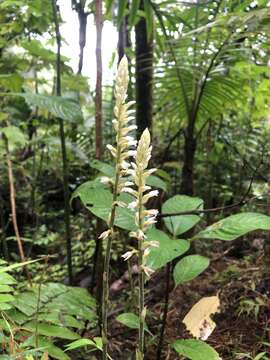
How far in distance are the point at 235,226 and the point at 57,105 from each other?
1.02 m

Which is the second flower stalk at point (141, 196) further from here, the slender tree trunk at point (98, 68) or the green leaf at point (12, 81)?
the green leaf at point (12, 81)

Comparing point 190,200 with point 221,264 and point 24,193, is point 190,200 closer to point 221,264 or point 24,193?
point 221,264

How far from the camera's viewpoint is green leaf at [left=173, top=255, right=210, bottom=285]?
140 cm

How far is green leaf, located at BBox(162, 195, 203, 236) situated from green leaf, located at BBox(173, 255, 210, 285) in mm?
118

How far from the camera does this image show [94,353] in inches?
72.3

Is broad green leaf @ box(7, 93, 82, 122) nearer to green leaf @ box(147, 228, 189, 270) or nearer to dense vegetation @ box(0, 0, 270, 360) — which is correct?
dense vegetation @ box(0, 0, 270, 360)

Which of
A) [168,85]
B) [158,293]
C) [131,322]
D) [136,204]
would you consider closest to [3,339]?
[131,322]

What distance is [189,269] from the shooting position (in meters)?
1.44

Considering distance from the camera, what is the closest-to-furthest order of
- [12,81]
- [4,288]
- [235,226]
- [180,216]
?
[4,288] < [235,226] < [180,216] < [12,81]

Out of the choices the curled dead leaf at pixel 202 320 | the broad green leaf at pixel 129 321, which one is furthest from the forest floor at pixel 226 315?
the broad green leaf at pixel 129 321

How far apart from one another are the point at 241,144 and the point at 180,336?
7.22 feet

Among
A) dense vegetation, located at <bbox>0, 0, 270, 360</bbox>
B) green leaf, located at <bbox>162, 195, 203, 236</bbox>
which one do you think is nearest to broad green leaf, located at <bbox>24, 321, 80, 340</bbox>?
dense vegetation, located at <bbox>0, 0, 270, 360</bbox>

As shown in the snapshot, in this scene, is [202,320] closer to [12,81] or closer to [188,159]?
[188,159]

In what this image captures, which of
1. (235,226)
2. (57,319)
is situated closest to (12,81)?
(57,319)
